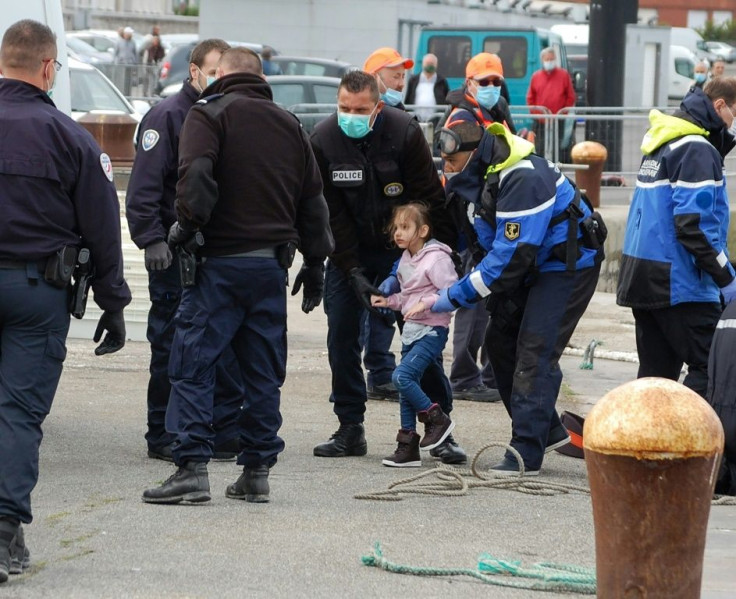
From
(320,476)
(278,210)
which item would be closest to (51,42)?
(278,210)

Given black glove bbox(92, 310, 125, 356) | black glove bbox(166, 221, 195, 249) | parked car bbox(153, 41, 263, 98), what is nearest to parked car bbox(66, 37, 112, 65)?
parked car bbox(153, 41, 263, 98)

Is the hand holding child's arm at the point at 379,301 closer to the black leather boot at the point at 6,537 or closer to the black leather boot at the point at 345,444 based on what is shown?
the black leather boot at the point at 345,444

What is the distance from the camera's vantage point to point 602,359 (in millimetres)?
11016

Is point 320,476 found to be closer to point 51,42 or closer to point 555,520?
point 555,520

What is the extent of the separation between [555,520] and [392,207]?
6.31ft

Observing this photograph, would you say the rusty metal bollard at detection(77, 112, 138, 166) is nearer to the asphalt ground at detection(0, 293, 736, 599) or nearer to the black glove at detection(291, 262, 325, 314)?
the asphalt ground at detection(0, 293, 736, 599)

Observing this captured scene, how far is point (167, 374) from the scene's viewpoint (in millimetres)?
7051

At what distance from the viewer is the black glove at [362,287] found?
7117mm

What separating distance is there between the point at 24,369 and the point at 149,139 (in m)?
1.96

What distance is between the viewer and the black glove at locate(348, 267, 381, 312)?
7117mm

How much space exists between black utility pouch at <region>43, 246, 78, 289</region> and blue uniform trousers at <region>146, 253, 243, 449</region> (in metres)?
1.75

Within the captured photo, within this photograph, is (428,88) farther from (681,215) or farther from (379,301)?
(379,301)

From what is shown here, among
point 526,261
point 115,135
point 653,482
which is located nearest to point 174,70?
point 115,135

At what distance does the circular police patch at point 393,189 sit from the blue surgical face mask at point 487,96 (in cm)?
253
